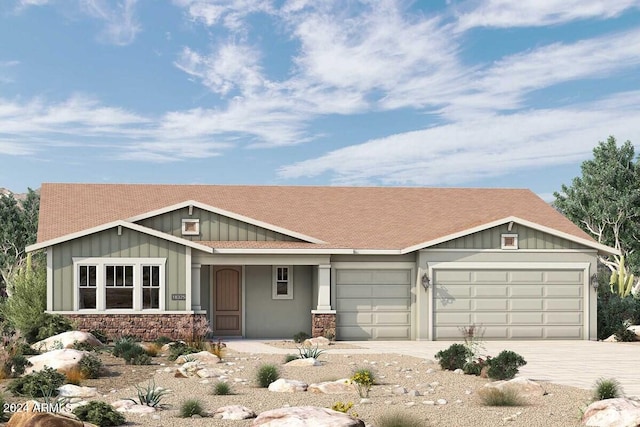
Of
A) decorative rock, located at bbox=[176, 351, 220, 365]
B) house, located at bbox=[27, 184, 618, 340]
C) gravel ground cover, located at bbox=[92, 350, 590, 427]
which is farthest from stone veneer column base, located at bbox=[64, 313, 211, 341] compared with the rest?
gravel ground cover, located at bbox=[92, 350, 590, 427]

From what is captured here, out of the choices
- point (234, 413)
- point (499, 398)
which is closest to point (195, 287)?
point (234, 413)

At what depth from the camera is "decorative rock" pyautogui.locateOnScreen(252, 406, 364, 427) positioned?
31.5 ft

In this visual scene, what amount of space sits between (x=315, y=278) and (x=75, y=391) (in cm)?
1293

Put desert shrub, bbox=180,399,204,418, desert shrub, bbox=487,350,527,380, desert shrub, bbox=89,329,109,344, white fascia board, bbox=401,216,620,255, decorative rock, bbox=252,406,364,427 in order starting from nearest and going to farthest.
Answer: decorative rock, bbox=252,406,364,427 < desert shrub, bbox=180,399,204,418 < desert shrub, bbox=487,350,527,380 < desert shrub, bbox=89,329,109,344 < white fascia board, bbox=401,216,620,255

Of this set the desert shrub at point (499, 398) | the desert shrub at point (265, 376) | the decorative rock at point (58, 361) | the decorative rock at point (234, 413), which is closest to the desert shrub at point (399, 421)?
the decorative rock at point (234, 413)

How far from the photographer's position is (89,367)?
15.2m

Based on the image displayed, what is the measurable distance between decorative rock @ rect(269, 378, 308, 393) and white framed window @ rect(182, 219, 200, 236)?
1241 cm

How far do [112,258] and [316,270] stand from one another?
616 centimetres

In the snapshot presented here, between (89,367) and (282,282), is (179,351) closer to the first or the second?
(89,367)

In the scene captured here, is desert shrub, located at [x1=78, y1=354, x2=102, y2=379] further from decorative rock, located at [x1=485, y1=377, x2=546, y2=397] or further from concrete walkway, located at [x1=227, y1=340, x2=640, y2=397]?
decorative rock, located at [x1=485, y1=377, x2=546, y2=397]

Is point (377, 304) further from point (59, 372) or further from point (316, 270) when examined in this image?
point (59, 372)

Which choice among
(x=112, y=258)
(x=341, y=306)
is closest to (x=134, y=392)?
(x=112, y=258)

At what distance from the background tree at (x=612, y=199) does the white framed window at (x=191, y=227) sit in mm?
23537

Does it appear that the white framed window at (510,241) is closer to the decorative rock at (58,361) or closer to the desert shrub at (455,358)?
the desert shrub at (455,358)
